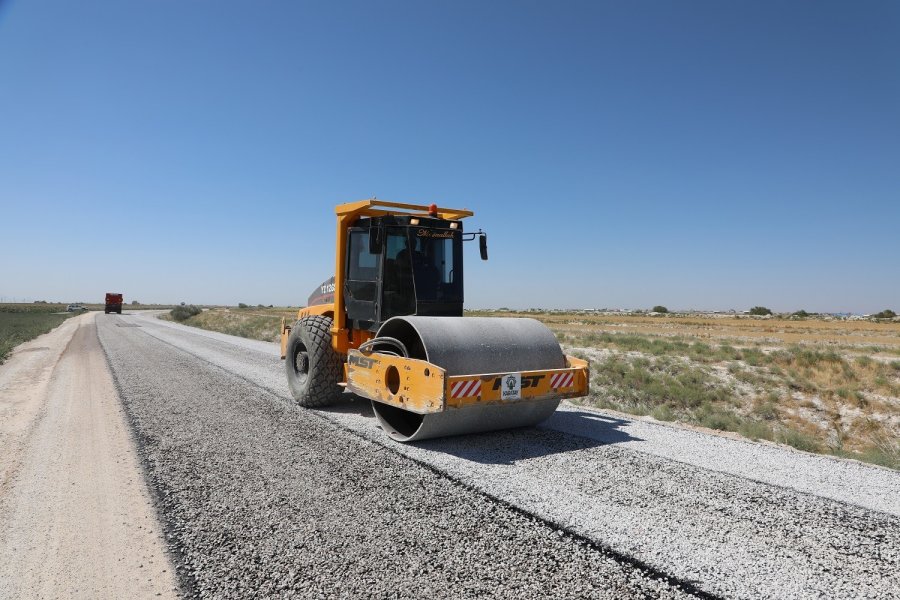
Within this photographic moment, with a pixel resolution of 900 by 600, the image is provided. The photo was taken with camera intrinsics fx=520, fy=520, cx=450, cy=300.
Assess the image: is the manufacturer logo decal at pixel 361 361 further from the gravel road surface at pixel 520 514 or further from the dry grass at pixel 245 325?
the dry grass at pixel 245 325

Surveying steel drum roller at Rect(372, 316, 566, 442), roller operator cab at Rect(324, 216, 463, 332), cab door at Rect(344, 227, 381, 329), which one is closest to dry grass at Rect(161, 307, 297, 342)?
cab door at Rect(344, 227, 381, 329)

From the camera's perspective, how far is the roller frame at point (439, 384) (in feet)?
17.9

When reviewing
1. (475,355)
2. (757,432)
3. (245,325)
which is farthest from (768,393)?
(245,325)

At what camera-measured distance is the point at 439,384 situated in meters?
5.39

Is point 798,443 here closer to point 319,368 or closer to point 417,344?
point 417,344

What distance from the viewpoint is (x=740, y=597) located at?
2947 mm

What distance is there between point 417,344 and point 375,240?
5.37ft

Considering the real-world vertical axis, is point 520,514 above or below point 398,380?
below

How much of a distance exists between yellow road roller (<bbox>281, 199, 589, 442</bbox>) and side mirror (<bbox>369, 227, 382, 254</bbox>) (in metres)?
0.02

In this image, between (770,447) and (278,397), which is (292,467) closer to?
(278,397)

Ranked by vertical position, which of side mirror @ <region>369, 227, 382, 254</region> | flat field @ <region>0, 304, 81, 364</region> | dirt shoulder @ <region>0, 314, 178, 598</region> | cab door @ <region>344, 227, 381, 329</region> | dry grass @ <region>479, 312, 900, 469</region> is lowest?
dry grass @ <region>479, 312, 900, 469</region>

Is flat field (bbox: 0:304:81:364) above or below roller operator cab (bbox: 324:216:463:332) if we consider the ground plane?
below

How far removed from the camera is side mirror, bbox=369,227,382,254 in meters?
7.29

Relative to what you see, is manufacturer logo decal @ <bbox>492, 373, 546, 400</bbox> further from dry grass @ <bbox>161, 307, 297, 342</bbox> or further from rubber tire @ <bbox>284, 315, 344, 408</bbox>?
dry grass @ <bbox>161, 307, 297, 342</bbox>
